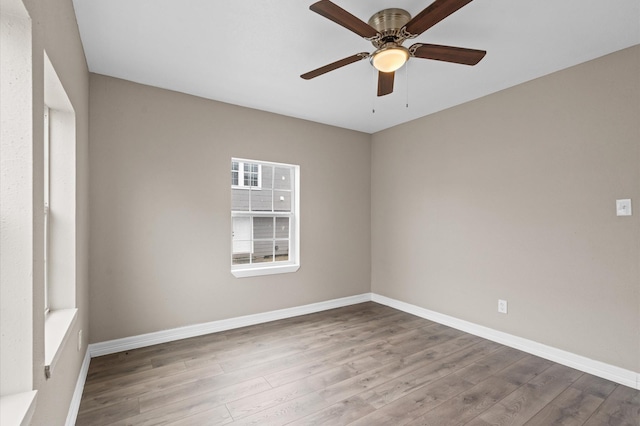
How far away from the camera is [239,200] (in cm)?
384

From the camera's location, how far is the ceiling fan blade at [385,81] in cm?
243

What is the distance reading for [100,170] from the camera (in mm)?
2939

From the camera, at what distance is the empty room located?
1900mm

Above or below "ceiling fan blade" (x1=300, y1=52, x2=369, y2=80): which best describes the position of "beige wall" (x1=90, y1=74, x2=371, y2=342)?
below

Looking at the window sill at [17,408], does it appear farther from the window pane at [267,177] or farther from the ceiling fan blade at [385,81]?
the window pane at [267,177]

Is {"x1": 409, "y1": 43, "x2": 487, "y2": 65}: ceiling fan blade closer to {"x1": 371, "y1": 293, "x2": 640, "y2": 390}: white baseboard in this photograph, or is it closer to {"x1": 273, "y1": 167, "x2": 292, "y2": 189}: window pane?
{"x1": 273, "y1": 167, "x2": 292, "y2": 189}: window pane

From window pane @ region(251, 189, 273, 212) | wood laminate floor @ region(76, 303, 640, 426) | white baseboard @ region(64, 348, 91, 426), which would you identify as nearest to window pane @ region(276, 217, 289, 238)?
window pane @ region(251, 189, 273, 212)

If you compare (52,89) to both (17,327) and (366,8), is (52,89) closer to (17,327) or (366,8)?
(17,327)

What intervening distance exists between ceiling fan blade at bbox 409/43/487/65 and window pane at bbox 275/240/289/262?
2.77 metres

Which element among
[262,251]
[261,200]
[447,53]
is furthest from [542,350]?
[261,200]

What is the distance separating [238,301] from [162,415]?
1650 mm

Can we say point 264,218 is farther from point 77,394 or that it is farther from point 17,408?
point 17,408

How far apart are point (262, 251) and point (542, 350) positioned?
314 centimetres

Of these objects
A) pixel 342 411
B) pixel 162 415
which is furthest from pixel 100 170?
pixel 342 411
